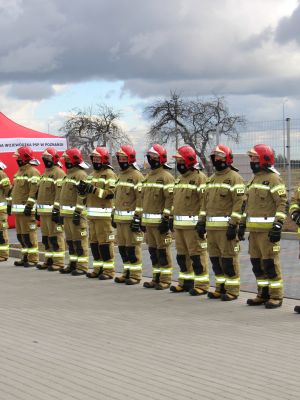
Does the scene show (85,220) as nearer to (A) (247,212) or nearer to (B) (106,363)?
(A) (247,212)

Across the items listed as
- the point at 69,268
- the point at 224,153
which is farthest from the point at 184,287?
the point at 69,268

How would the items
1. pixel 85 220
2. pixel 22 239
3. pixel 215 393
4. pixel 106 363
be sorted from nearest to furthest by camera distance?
pixel 215 393 < pixel 106 363 < pixel 85 220 < pixel 22 239

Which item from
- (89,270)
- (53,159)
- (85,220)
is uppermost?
(53,159)

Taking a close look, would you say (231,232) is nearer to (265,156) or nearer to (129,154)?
(265,156)

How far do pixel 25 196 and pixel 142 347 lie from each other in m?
7.40

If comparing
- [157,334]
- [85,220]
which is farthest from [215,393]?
[85,220]

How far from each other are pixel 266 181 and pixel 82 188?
12.2 ft

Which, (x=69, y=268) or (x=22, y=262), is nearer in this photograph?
(x=69, y=268)

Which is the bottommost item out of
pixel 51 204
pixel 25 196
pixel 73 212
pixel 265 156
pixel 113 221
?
pixel 113 221

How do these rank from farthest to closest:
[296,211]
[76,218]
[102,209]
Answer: [76,218] → [102,209] → [296,211]

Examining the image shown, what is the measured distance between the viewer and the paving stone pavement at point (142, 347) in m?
6.18

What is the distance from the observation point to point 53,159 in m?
14.1

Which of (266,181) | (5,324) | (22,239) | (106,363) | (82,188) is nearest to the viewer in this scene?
(106,363)

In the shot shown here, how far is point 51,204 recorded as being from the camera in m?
14.0
